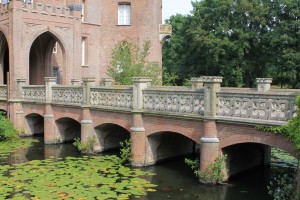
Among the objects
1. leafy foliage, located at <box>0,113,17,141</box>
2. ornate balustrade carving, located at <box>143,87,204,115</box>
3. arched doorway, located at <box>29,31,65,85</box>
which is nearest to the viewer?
ornate balustrade carving, located at <box>143,87,204,115</box>

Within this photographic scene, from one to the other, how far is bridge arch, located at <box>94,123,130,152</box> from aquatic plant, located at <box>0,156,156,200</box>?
175 cm

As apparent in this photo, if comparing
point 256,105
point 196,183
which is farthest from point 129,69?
point 256,105

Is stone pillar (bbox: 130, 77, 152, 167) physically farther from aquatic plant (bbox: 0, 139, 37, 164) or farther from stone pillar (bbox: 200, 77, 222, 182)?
aquatic plant (bbox: 0, 139, 37, 164)

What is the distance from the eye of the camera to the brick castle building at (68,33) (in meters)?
21.5

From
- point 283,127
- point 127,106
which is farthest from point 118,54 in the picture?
point 283,127

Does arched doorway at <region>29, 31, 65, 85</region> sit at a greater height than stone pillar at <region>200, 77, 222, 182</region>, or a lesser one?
greater

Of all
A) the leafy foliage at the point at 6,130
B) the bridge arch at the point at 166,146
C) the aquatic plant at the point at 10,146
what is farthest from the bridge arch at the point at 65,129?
the bridge arch at the point at 166,146

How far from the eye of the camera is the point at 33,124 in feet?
69.7

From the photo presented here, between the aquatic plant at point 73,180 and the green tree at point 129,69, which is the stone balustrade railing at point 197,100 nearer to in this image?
the aquatic plant at point 73,180

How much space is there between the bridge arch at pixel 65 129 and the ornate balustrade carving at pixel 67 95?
43.4 inches

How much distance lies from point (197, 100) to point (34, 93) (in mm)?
11178

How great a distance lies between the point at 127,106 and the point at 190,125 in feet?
10.7

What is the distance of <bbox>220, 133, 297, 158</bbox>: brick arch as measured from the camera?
9734 mm

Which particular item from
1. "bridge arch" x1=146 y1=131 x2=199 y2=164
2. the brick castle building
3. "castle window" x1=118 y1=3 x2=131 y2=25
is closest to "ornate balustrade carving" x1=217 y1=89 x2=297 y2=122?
"bridge arch" x1=146 y1=131 x2=199 y2=164
